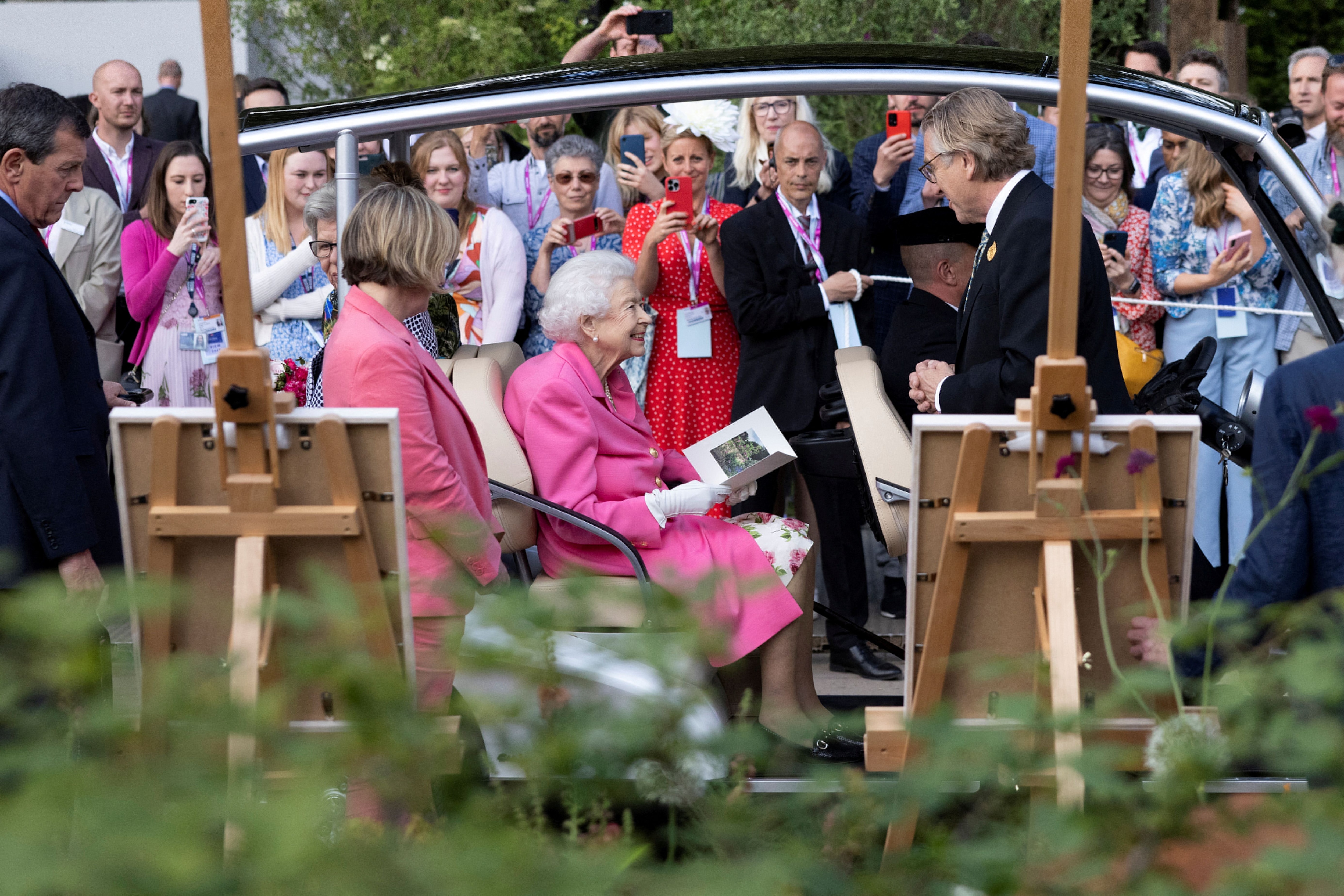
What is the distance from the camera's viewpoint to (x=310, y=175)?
5.64 m

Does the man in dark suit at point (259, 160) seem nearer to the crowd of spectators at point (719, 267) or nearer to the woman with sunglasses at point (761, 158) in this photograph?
the crowd of spectators at point (719, 267)

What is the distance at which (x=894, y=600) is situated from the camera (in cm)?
580

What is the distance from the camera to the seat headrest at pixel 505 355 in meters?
4.21

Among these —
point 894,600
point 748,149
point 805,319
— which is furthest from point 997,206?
point 748,149

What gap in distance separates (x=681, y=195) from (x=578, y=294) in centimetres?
140

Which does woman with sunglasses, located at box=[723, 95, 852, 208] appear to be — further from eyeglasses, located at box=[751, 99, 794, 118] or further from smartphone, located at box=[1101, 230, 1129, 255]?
smartphone, located at box=[1101, 230, 1129, 255]

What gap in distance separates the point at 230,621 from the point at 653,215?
125 inches

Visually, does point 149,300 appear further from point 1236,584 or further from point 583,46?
point 1236,584

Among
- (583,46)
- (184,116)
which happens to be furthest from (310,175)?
(184,116)

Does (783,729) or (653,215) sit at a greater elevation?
(653,215)

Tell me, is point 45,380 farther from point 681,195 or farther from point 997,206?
point 681,195

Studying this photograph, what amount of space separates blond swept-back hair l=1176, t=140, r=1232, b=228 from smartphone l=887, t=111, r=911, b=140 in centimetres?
121

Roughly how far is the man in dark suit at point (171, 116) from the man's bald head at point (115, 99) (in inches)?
80.9

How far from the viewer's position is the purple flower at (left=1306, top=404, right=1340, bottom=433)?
2.07 metres
